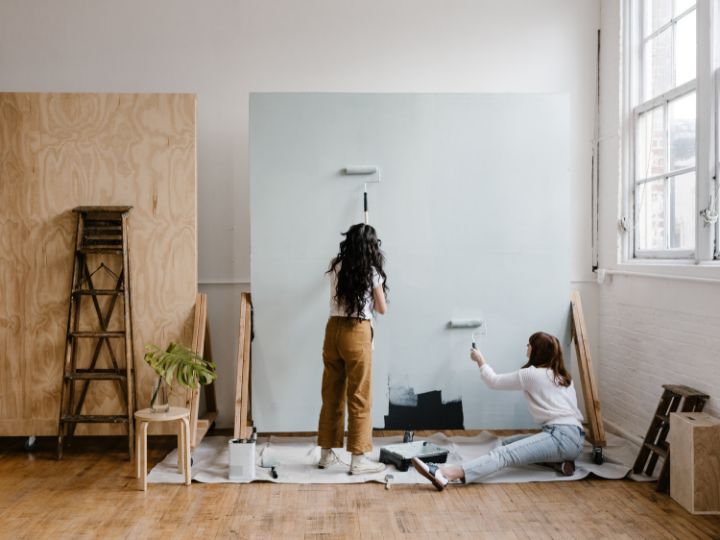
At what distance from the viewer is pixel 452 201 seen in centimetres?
442

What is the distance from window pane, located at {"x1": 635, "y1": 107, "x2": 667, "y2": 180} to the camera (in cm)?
433

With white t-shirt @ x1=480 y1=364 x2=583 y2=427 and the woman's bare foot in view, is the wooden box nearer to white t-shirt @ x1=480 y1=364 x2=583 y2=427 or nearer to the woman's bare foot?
white t-shirt @ x1=480 y1=364 x2=583 y2=427

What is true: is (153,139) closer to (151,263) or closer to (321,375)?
(151,263)

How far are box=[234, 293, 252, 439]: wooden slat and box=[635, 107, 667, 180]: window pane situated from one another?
2708 mm

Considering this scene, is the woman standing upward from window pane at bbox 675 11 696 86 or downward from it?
downward

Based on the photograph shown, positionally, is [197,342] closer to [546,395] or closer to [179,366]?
[179,366]

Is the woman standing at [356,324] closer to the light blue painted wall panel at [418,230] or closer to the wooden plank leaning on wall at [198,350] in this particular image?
the light blue painted wall panel at [418,230]

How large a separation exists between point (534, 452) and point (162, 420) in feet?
6.62

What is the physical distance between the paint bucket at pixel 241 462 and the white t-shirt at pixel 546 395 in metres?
1.49

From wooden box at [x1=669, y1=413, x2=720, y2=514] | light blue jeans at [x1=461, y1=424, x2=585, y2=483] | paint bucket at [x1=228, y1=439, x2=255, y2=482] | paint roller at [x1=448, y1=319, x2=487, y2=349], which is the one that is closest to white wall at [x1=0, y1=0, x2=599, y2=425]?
paint roller at [x1=448, y1=319, x2=487, y2=349]

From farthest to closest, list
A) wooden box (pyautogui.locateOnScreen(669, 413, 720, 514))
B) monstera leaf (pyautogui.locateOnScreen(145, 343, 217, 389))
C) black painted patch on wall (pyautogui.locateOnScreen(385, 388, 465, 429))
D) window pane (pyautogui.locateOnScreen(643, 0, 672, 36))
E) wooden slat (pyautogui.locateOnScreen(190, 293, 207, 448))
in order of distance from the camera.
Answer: black painted patch on wall (pyautogui.locateOnScreen(385, 388, 465, 429)) < window pane (pyautogui.locateOnScreen(643, 0, 672, 36)) < wooden slat (pyautogui.locateOnScreen(190, 293, 207, 448)) < monstera leaf (pyautogui.locateOnScreen(145, 343, 217, 389)) < wooden box (pyautogui.locateOnScreen(669, 413, 720, 514))

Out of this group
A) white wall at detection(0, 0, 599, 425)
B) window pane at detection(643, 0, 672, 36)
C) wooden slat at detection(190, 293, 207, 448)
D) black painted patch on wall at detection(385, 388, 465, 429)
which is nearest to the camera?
wooden slat at detection(190, 293, 207, 448)

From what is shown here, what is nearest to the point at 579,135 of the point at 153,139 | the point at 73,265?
the point at 153,139

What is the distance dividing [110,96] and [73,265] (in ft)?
3.52
